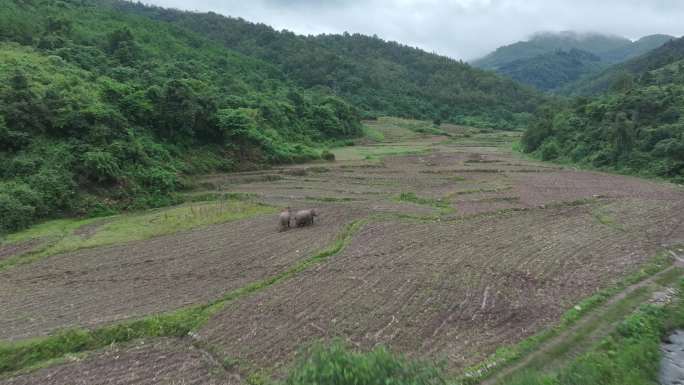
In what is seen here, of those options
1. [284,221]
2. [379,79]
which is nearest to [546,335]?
[284,221]

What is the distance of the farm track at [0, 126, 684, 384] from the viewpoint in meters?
10.5

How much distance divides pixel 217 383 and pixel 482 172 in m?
33.2

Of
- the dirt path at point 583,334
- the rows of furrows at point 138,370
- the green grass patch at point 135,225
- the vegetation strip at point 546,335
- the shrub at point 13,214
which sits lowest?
the dirt path at point 583,334

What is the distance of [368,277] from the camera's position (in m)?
14.1

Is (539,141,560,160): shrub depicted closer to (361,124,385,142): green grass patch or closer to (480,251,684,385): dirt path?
(361,124,385,142): green grass patch

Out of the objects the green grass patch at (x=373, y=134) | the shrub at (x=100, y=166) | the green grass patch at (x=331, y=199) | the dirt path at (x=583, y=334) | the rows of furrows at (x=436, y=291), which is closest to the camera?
the dirt path at (x=583, y=334)

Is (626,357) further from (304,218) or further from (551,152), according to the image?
(551,152)

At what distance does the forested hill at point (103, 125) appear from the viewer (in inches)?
921

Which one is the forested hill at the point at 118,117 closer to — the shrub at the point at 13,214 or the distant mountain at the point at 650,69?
the shrub at the point at 13,214

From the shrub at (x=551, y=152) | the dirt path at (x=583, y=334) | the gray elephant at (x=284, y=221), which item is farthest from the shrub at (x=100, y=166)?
the shrub at (x=551, y=152)

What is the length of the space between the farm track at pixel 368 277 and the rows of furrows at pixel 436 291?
0.05m

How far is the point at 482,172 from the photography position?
37.6 meters

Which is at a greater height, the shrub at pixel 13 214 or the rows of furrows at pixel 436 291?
the shrub at pixel 13 214

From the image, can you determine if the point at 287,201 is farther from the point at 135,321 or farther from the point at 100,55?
the point at 100,55
